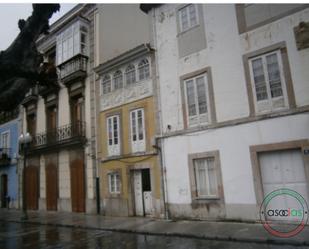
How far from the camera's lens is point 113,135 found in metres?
13.9

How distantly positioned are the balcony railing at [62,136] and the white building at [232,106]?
17.7 ft

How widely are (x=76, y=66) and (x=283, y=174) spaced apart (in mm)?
12007

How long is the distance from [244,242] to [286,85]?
5035mm

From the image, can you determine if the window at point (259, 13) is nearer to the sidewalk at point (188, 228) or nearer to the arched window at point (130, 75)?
the arched window at point (130, 75)

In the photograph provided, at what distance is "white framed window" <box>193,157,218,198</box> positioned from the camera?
10.4m

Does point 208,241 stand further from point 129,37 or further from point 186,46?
point 129,37

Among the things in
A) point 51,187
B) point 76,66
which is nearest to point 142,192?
point 51,187

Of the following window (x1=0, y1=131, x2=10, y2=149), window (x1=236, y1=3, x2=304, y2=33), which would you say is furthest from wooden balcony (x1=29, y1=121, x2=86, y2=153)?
window (x1=236, y1=3, x2=304, y2=33)

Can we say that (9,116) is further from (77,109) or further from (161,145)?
(161,145)

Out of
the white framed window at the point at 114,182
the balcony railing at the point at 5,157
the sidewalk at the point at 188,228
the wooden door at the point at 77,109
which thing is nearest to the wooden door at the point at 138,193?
the sidewalk at the point at 188,228

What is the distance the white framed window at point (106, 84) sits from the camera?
14.6 m

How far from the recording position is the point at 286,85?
358 inches

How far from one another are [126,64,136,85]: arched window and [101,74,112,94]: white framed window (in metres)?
1.27

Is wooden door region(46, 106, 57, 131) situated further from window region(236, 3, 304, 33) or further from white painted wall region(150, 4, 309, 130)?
window region(236, 3, 304, 33)
